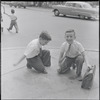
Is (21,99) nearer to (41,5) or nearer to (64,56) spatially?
(64,56)

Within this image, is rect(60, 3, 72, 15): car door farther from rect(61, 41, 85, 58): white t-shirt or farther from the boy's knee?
the boy's knee

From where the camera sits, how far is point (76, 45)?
4.79 meters

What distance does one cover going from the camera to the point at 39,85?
14.1 ft

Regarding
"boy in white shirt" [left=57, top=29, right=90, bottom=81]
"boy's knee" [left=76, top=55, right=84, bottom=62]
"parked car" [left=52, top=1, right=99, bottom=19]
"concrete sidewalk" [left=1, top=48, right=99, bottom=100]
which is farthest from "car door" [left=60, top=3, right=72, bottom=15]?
"boy's knee" [left=76, top=55, right=84, bottom=62]

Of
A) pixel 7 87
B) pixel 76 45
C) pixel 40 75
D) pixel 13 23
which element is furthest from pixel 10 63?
pixel 13 23

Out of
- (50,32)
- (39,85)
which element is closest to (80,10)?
(50,32)

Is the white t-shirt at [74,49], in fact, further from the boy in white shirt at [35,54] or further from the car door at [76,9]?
the car door at [76,9]

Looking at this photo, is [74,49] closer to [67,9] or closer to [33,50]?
[33,50]

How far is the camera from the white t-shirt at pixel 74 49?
4770 mm

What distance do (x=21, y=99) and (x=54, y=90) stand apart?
0.65m

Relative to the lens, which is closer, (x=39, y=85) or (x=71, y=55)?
(x=39, y=85)

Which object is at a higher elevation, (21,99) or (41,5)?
(41,5)

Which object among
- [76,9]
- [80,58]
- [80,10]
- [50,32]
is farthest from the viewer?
[76,9]

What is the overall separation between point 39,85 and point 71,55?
40.4 inches
